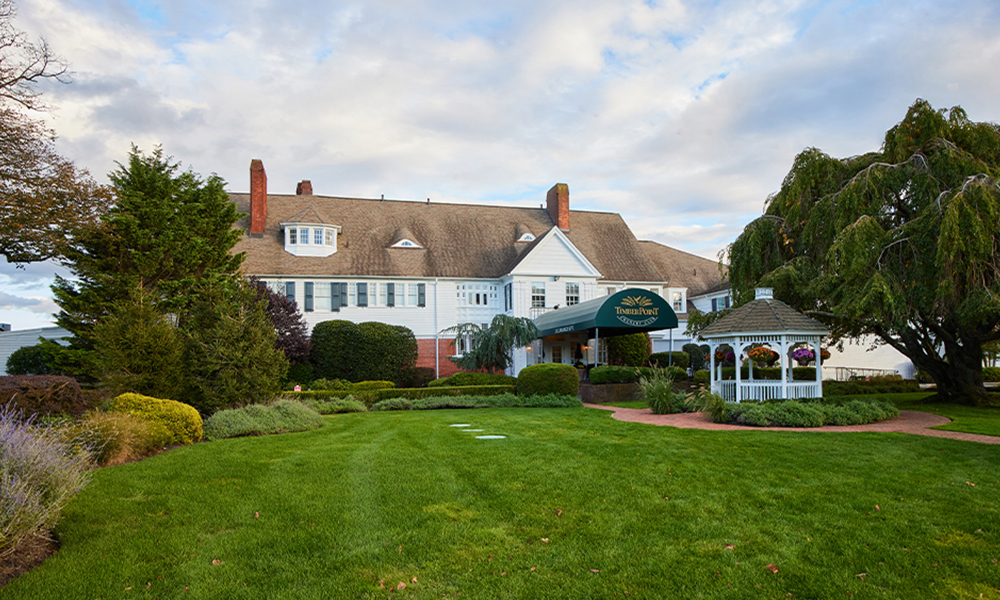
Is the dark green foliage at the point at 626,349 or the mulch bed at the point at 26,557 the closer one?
the mulch bed at the point at 26,557

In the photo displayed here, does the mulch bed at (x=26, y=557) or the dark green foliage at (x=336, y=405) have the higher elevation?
the mulch bed at (x=26, y=557)

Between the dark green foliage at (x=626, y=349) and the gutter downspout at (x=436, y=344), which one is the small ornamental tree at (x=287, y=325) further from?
the dark green foliage at (x=626, y=349)

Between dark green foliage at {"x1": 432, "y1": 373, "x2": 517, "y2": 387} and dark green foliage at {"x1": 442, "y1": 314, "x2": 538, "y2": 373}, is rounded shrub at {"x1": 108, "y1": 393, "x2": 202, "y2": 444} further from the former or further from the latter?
dark green foliage at {"x1": 442, "y1": 314, "x2": 538, "y2": 373}

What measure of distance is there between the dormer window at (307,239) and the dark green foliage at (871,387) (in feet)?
79.8

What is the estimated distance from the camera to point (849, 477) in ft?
24.6

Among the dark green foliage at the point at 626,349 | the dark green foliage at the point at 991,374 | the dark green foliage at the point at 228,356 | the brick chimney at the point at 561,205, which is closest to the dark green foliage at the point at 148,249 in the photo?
the dark green foliage at the point at 228,356

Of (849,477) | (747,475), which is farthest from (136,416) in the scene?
(849,477)

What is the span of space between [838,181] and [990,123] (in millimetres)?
4023

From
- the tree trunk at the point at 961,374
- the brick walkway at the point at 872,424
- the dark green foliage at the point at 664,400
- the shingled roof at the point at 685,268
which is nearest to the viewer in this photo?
the brick walkway at the point at 872,424

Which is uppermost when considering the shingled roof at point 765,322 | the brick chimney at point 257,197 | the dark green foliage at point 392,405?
the brick chimney at point 257,197

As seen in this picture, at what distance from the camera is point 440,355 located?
3123 cm

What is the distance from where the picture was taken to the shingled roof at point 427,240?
30.6 meters

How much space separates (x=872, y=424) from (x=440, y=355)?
2129 cm

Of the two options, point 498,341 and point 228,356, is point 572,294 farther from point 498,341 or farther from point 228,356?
point 228,356
